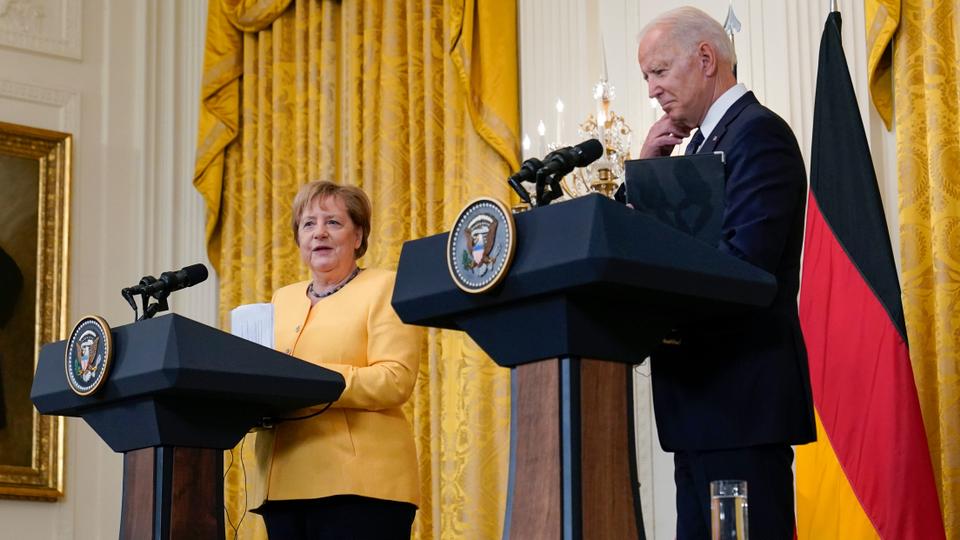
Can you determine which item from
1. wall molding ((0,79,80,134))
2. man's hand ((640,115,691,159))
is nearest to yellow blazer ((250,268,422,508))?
man's hand ((640,115,691,159))

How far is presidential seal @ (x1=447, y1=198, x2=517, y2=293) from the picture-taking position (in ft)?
8.10

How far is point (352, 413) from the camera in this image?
3.79 metres

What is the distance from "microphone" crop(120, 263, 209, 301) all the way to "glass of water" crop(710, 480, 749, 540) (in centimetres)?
191

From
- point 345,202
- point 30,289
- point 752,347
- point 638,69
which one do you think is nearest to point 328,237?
point 345,202

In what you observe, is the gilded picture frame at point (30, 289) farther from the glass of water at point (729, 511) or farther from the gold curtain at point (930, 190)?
the glass of water at point (729, 511)

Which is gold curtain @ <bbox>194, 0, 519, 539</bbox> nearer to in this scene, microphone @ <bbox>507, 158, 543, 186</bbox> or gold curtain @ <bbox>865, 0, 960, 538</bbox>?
gold curtain @ <bbox>865, 0, 960, 538</bbox>

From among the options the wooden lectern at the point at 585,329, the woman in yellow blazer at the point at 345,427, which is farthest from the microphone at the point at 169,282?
the wooden lectern at the point at 585,329

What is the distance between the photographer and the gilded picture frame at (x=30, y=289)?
22.5 feet

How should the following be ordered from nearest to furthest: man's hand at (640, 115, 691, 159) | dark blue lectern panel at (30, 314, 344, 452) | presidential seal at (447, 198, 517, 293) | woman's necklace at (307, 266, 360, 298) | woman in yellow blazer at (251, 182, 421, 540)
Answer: presidential seal at (447, 198, 517, 293) → man's hand at (640, 115, 691, 159) → dark blue lectern panel at (30, 314, 344, 452) → woman in yellow blazer at (251, 182, 421, 540) → woman's necklace at (307, 266, 360, 298)

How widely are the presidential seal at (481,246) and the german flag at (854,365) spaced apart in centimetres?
181

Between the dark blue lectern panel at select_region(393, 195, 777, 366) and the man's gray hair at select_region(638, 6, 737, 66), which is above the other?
the man's gray hair at select_region(638, 6, 737, 66)

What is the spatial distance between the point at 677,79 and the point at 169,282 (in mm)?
1498

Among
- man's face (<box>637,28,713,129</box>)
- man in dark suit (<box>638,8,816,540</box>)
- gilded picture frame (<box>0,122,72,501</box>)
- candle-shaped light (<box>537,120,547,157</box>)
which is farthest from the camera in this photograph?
gilded picture frame (<box>0,122,72,501</box>)

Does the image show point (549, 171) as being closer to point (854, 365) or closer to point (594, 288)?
point (594, 288)
